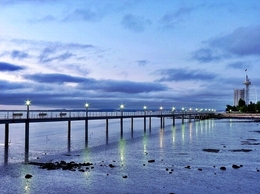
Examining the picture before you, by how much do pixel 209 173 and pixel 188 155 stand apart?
38.9 ft

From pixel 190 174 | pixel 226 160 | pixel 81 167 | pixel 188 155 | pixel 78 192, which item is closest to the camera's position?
pixel 78 192

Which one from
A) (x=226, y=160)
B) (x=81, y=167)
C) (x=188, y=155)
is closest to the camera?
(x=81, y=167)

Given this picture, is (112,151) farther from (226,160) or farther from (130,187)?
(130,187)

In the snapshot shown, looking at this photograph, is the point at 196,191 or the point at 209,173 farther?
the point at 209,173

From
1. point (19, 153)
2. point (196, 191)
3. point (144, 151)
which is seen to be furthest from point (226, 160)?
point (19, 153)

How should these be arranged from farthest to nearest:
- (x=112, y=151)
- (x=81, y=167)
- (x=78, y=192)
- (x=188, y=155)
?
1. (x=112, y=151)
2. (x=188, y=155)
3. (x=81, y=167)
4. (x=78, y=192)

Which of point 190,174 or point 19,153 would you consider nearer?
Answer: point 190,174

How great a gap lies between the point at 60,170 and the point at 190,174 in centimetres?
1162

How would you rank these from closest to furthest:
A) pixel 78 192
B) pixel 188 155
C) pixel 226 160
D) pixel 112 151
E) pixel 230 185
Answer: pixel 78 192
pixel 230 185
pixel 226 160
pixel 188 155
pixel 112 151

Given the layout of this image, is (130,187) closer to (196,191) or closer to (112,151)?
(196,191)

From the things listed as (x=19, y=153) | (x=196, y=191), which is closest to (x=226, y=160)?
(x=196, y=191)

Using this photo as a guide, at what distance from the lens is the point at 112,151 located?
46.4 meters

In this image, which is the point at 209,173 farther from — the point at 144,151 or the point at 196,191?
the point at 144,151

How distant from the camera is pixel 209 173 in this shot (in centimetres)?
3098
